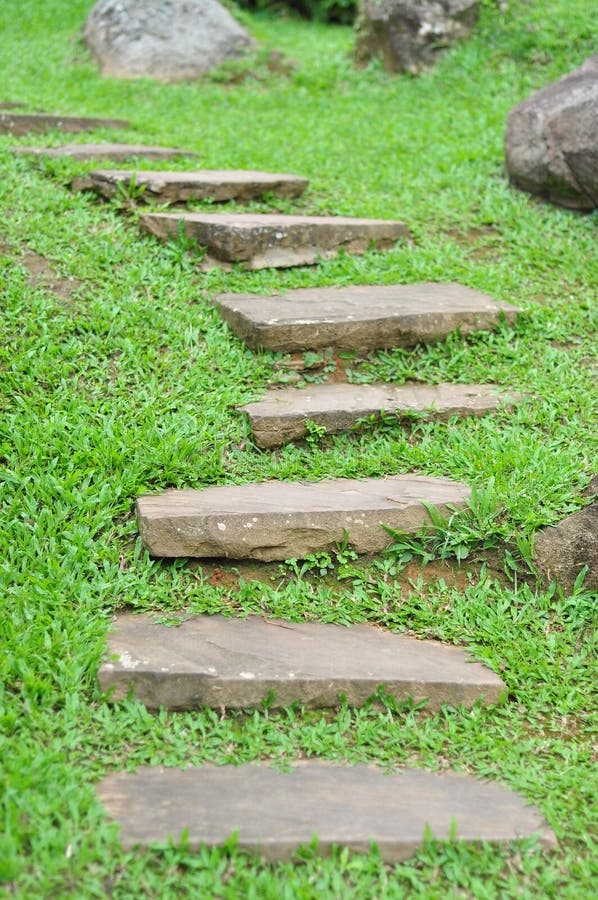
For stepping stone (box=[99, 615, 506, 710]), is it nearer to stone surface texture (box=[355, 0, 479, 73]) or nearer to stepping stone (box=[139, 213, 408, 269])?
stepping stone (box=[139, 213, 408, 269])

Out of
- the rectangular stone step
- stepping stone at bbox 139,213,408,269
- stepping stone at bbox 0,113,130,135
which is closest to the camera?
the rectangular stone step

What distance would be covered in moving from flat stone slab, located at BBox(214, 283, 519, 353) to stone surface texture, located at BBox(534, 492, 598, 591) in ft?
4.27

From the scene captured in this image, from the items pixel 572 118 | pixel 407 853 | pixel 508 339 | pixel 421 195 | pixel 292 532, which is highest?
pixel 572 118

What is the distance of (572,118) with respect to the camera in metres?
5.14

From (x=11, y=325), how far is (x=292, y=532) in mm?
1689

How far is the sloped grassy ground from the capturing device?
218 cm

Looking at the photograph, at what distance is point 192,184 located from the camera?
4.91 m

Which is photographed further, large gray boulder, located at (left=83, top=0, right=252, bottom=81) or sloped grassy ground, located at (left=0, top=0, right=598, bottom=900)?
large gray boulder, located at (left=83, top=0, right=252, bottom=81)

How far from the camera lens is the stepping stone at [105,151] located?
5266 mm

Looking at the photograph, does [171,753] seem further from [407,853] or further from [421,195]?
[421,195]

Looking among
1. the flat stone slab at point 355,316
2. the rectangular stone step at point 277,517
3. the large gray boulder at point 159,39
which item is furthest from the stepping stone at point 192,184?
the large gray boulder at point 159,39

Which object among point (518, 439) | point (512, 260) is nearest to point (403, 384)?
point (518, 439)

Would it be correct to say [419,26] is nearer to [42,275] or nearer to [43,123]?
[43,123]

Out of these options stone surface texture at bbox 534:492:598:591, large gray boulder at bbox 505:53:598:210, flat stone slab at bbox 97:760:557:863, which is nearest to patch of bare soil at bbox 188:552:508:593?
stone surface texture at bbox 534:492:598:591
